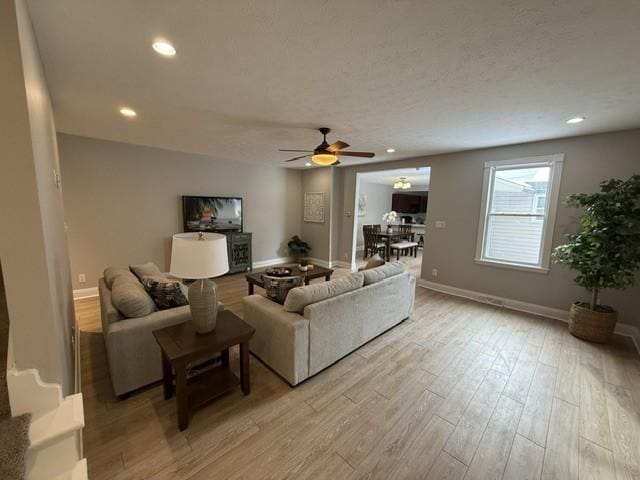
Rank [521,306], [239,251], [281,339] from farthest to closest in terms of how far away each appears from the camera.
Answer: [239,251] < [521,306] < [281,339]

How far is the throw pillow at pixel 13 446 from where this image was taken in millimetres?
760

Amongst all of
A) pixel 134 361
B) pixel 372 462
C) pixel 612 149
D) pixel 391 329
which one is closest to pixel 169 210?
pixel 134 361

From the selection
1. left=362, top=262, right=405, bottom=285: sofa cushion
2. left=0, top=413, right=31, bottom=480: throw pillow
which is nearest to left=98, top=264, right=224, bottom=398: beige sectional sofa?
left=0, top=413, right=31, bottom=480: throw pillow

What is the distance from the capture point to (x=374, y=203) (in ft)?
31.2

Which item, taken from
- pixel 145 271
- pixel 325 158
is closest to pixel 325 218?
pixel 325 158

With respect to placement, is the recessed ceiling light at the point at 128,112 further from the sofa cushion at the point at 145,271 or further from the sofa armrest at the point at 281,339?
the sofa armrest at the point at 281,339

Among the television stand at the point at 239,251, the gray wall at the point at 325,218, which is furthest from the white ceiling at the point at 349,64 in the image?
the gray wall at the point at 325,218

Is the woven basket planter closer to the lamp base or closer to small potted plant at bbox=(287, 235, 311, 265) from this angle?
the lamp base

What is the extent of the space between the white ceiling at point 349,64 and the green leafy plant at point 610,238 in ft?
2.58

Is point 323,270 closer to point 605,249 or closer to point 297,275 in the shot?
point 297,275

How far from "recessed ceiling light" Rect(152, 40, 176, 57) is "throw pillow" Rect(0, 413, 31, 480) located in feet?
6.35

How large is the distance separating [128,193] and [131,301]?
3024 millimetres

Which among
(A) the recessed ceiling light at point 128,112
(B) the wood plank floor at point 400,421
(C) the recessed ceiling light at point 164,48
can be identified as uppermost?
(A) the recessed ceiling light at point 128,112

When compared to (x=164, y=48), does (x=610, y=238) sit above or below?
below
